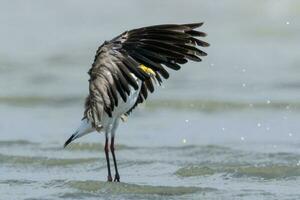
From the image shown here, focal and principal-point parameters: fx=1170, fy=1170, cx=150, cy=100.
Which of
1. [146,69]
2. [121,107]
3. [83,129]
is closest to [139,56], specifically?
[146,69]

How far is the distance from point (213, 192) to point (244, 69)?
8953mm

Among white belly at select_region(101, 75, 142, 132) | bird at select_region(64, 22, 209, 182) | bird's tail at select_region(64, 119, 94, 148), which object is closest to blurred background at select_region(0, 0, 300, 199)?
bird's tail at select_region(64, 119, 94, 148)

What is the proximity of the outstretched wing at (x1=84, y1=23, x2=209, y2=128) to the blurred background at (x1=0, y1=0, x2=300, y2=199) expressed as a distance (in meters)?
1.07

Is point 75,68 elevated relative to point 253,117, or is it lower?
elevated

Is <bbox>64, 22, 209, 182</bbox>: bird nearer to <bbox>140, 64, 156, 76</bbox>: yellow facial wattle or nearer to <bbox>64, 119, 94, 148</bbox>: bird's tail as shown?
<bbox>140, 64, 156, 76</bbox>: yellow facial wattle

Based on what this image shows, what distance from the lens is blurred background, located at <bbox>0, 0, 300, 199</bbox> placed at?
1123 centimetres

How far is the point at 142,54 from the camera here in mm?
10078

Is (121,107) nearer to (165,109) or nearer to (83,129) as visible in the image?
(83,129)

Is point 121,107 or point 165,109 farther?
point 165,109

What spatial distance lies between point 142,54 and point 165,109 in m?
6.39

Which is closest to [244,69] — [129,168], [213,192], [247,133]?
[247,133]

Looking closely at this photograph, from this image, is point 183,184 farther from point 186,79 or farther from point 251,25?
point 251,25

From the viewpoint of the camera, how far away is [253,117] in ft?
50.8

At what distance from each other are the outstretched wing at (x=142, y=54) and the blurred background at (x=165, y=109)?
1072 mm
